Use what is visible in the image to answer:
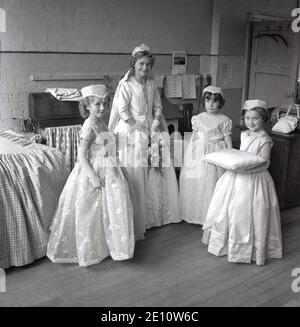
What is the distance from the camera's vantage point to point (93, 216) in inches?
102

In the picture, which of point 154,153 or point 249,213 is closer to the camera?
point 249,213

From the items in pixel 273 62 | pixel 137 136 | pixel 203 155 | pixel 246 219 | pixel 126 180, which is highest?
pixel 273 62

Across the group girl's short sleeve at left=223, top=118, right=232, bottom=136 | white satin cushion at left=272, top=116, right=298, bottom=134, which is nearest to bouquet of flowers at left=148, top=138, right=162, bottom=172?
girl's short sleeve at left=223, top=118, right=232, bottom=136

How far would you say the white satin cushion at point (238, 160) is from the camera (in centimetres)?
262

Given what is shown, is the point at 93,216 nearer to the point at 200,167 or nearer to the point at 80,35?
the point at 200,167

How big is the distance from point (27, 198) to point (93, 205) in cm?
43

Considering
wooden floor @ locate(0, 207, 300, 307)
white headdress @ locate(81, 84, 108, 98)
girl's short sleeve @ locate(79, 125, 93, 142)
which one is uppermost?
white headdress @ locate(81, 84, 108, 98)

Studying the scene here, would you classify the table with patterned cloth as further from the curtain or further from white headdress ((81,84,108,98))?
white headdress ((81,84,108,98))

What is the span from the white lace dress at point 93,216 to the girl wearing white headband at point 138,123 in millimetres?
417

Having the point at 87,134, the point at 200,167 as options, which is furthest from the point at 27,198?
the point at 200,167

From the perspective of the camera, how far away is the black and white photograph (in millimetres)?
2484

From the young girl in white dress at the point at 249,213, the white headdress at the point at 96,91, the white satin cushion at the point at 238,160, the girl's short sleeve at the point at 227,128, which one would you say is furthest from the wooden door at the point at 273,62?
the white headdress at the point at 96,91

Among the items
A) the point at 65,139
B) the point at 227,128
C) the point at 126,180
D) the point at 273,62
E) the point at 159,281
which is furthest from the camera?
the point at 273,62

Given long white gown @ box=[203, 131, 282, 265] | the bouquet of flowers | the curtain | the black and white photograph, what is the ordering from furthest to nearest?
the curtain
the bouquet of flowers
long white gown @ box=[203, 131, 282, 265]
the black and white photograph
